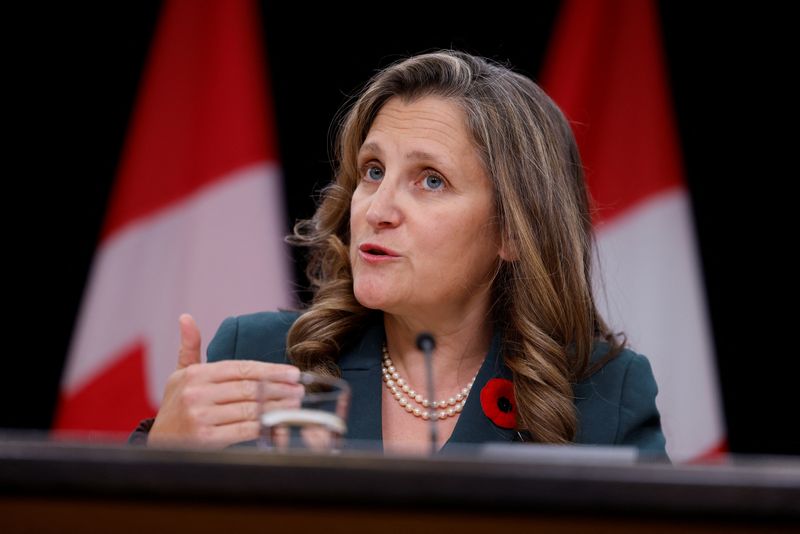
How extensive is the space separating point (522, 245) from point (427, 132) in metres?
0.29

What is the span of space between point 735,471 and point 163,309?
2288 mm

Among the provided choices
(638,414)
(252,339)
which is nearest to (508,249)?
(638,414)

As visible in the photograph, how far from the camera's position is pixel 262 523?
84 centimetres

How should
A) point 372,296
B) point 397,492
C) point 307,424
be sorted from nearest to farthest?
1. point 397,492
2. point 307,424
3. point 372,296

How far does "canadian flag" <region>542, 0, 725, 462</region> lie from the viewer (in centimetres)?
283

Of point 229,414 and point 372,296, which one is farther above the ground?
point 372,296

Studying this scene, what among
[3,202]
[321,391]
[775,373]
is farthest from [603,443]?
[3,202]

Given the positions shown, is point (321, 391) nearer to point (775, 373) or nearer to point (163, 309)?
point (163, 309)

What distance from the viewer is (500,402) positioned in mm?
2002

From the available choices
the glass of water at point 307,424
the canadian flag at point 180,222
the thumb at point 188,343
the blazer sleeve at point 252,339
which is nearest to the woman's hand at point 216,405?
the thumb at point 188,343

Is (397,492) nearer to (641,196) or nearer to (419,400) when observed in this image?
(419,400)

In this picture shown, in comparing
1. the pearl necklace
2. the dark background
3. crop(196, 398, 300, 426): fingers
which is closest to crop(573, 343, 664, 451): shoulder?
the pearl necklace

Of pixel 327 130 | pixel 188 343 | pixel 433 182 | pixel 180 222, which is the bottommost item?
pixel 188 343

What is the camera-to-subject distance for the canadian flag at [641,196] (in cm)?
Result: 283
